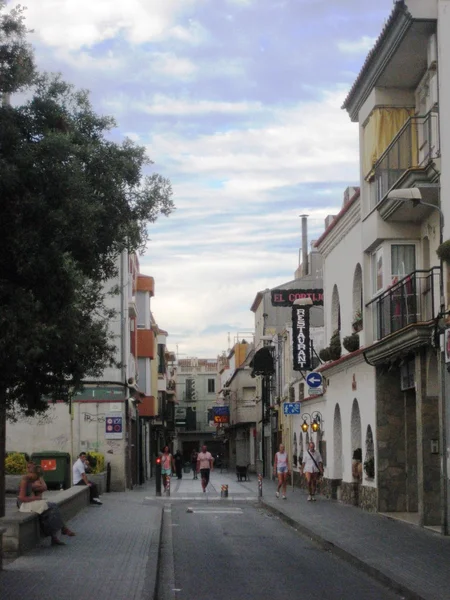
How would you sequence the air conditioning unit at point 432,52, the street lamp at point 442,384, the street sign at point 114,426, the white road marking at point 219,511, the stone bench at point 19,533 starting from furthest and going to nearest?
1. the street sign at point 114,426
2. the white road marking at point 219,511
3. the air conditioning unit at point 432,52
4. the street lamp at point 442,384
5. the stone bench at point 19,533

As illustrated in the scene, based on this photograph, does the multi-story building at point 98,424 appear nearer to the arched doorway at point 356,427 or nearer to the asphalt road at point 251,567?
the arched doorway at point 356,427

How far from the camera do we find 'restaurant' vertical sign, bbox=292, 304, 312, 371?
40.2m

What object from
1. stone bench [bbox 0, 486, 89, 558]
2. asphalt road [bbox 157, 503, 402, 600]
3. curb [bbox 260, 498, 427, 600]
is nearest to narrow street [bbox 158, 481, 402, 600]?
asphalt road [bbox 157, 503, 402, 600]

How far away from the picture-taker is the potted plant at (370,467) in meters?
26.6

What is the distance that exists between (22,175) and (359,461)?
56.7ft

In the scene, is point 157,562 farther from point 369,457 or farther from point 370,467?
point 369,457

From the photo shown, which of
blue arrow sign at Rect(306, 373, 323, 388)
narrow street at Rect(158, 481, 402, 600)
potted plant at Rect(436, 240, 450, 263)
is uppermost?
potted plant at Rect(436, 240, 450, 263)

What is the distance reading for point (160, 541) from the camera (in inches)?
784

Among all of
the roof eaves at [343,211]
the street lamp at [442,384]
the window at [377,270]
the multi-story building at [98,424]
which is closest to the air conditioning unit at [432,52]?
the street lamp at [442,384]

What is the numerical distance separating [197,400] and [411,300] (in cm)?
12155

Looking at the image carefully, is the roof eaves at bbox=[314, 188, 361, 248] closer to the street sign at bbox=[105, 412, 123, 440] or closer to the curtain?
the curtain

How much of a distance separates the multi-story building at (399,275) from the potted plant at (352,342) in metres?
0.03

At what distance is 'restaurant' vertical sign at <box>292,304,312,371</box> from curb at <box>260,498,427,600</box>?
14586 mm

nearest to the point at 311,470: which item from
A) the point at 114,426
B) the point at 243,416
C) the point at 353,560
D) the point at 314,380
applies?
the point at 314,380
